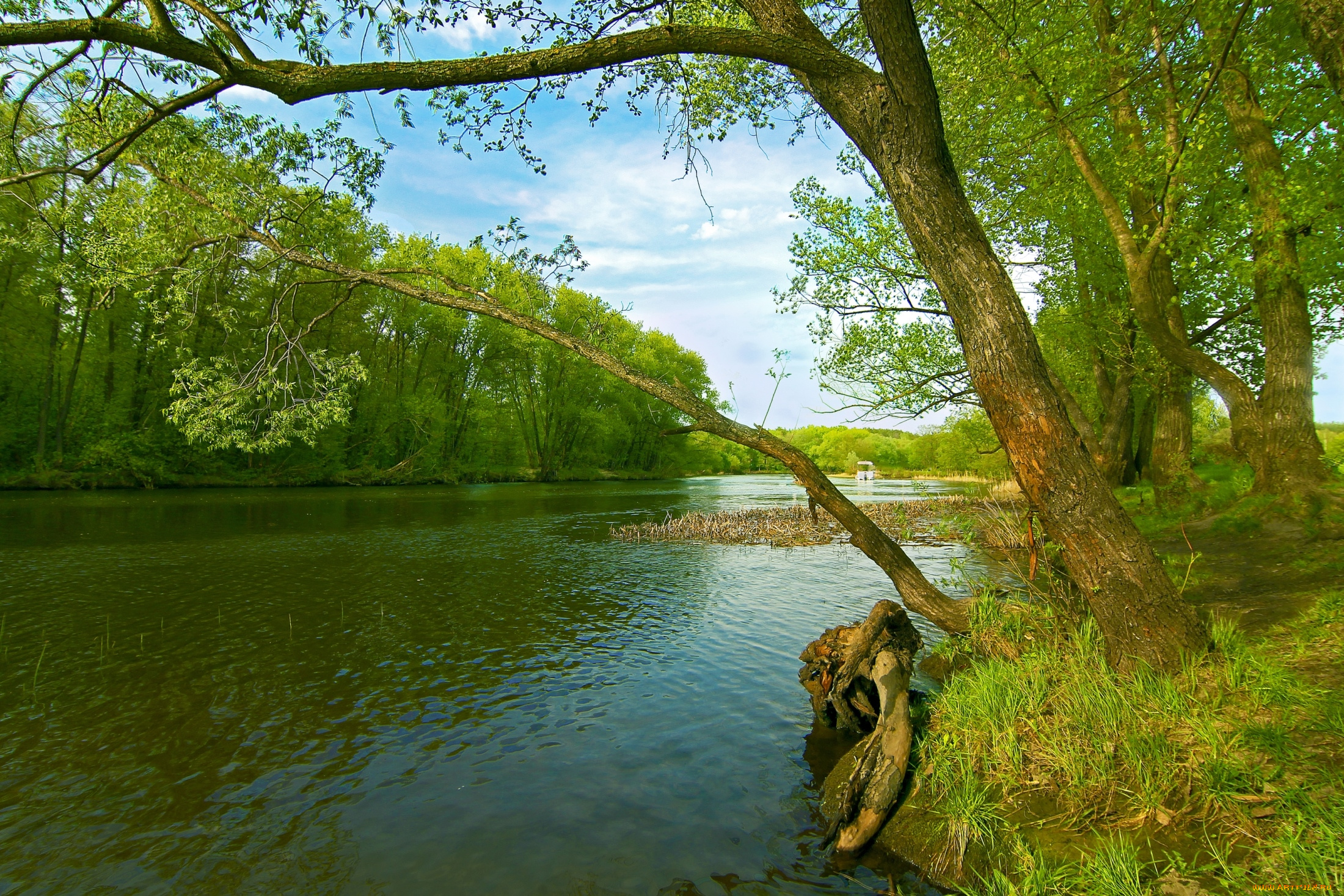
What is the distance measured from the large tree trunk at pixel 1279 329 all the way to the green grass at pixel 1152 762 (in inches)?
220

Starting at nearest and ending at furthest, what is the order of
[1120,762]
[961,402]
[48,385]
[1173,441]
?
[1120,762] → [961,402] → [1173,441] → [48,385]

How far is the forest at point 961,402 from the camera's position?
3.92m

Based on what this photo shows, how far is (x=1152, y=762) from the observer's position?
365 centimetres

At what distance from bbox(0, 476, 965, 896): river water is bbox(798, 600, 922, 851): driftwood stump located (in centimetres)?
34

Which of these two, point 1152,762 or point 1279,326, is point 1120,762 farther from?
point 1279,326

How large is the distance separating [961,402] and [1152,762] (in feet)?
28.3

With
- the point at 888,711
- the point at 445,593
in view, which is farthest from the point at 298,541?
the point at 888,711

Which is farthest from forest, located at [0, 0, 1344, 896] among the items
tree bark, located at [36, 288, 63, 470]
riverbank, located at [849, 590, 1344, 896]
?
tree bark, located at [36, 288, 63, 470]

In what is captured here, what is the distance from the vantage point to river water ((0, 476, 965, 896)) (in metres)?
4.18

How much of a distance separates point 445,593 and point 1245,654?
1200cm

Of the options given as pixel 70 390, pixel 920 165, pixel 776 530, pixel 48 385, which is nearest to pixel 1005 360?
pixel 920 165

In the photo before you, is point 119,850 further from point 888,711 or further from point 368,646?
point 888,711

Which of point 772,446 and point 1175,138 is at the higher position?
point 1175,138

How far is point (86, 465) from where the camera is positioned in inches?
1147
